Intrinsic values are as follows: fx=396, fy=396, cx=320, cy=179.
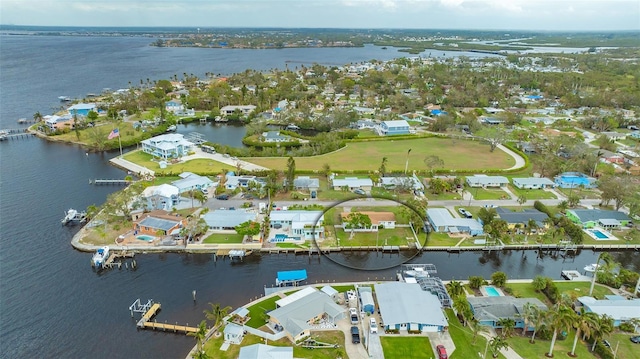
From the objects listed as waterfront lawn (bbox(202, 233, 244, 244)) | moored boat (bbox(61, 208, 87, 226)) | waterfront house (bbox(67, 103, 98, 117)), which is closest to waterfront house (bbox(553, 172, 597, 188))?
waterfront lawn (bbox(202, 233, 244, 244))

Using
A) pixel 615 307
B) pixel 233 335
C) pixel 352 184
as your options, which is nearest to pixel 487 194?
pixel 352 184

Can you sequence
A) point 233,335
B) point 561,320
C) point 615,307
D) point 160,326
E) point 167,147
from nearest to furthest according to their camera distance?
point 561,320
point 233,335
point 160,326
point 615,307
point 167,147

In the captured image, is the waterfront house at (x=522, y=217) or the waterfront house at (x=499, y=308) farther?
the waterfront house at (x=522, y=217)

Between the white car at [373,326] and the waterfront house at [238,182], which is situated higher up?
the waterfront house at [238,182]

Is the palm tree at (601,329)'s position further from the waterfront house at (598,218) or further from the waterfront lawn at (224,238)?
the waterfront lawn at (224,238)

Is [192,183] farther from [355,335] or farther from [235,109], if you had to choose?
[235,109]

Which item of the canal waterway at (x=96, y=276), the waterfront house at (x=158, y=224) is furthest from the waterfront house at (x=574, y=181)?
the waterfront house at (x=158, y=224)

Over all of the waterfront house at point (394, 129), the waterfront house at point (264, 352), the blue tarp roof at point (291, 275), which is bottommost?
the blue tarp roof at point (291, 275)
